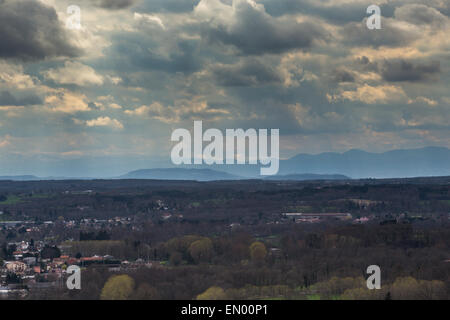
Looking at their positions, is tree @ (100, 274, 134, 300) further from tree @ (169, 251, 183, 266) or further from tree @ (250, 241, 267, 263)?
tree @ (250, 241, 267, 263)

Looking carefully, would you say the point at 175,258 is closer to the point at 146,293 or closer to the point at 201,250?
the point at 201,250

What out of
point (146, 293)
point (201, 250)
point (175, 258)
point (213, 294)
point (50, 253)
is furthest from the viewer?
point (50, 253)

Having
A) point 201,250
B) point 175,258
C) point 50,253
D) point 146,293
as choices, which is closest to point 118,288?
point 146,293
